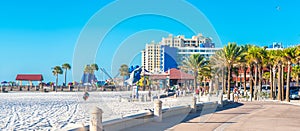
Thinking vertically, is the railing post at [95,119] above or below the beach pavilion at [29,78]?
below

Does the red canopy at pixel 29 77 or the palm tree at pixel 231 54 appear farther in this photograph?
the red canopy at pixel 29 77

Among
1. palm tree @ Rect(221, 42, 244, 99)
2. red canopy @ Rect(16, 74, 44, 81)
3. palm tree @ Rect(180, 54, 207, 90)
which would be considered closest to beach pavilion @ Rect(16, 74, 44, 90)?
red canopy @ Rect(16, 74, 44, 81)

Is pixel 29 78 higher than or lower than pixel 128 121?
higher

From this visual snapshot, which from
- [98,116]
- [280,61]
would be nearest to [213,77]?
[280,61]

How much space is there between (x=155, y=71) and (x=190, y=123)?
3806 cm

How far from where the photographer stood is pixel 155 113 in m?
15.1

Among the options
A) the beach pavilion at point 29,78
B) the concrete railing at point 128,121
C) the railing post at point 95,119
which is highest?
the beach pavilion at point 29,78

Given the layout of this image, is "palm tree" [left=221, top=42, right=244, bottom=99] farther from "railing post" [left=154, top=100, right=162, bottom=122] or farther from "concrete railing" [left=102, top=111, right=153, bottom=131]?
"concrete railing" [left=102, top=111, right=153, bottom=131]

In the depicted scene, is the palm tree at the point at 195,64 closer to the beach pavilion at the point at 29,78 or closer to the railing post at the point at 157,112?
the beach pavilion at the point at 29,78

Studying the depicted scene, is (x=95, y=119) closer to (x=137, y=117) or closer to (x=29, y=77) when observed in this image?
(x=137, y=117)

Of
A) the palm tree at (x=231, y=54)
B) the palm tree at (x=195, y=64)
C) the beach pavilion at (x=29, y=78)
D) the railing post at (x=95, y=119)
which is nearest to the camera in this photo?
the railing post at (x=95, y=119)

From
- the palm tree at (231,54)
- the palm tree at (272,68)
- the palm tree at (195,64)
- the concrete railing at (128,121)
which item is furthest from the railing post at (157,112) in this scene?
the palm tree at (195,64)

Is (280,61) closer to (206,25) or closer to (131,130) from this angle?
(206,25)

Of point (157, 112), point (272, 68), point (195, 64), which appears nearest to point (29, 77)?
point (195, 64)
